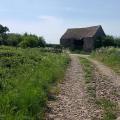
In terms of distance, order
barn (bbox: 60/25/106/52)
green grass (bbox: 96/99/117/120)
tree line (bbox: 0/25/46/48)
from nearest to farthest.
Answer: green grass (bbox: 96/99/117/120), tree line (bbox: 0/25/46/48), barn (bbox: 60/25/106/52)

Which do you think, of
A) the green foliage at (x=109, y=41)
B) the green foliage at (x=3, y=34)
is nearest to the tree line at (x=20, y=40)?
the green foliage at (x=3, y=34)

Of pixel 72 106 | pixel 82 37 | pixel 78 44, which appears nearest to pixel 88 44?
pixel 82 37

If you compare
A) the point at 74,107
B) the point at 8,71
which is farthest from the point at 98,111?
the point at 8,71

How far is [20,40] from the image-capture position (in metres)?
67.6

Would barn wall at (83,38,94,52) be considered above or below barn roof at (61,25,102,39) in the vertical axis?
below

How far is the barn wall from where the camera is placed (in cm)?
7091

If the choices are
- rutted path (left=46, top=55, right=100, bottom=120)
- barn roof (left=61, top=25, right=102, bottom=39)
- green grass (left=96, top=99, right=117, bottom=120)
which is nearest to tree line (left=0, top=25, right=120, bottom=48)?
barn roof (left=61, top=25, right=102, bottom=39)

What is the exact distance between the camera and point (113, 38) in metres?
69.1

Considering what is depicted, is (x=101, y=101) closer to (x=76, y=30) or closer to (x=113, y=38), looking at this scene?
(x=113, y=38)

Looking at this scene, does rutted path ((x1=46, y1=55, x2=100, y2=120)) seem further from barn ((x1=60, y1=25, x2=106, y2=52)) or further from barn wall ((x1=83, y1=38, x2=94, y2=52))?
barn ((x1=60, y1=25, x2=106, y2=52))

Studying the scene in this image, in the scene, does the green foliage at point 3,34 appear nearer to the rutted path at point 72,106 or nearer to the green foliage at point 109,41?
the green foliage at point 109,41

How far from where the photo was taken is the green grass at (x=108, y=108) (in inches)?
405

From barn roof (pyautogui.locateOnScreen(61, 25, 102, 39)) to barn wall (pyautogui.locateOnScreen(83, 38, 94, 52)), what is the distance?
101 centimetres

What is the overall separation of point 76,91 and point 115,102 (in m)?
2.42
